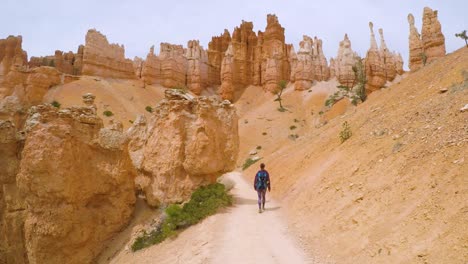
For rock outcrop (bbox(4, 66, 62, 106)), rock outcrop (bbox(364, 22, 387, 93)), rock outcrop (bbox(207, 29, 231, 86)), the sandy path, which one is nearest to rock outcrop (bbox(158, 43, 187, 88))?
A: rock outcrop (bbox(207, 29, 231, 86))

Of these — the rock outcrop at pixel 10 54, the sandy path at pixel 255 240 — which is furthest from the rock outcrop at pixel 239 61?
the sandy path at pixel 255 240

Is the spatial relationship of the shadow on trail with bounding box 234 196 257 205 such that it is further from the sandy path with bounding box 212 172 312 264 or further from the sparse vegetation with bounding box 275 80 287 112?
the sparse vegetation with bounding box 275 80 287 112

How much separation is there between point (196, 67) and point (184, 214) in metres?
56.4

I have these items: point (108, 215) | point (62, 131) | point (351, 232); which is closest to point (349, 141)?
point (351, 232)

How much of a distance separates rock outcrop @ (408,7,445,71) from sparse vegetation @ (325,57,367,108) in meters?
6.86

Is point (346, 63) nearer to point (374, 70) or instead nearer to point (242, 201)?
point (374, 70)

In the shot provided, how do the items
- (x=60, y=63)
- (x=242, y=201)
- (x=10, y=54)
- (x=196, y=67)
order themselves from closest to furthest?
(x=242, y=201)
(x=10, y=54)
(x=60, y=63)
(x=196, y=67)

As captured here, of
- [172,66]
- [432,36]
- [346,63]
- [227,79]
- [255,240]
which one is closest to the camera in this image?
[255,240]

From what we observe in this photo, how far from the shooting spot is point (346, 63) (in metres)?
56.5

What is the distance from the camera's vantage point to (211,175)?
1321 centimetres

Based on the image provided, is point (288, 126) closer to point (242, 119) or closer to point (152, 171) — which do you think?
point (242, 119)

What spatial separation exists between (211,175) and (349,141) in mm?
6877

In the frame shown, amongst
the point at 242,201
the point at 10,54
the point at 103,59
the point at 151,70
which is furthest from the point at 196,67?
the point at 242,201

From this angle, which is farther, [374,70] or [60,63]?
[60,63]
